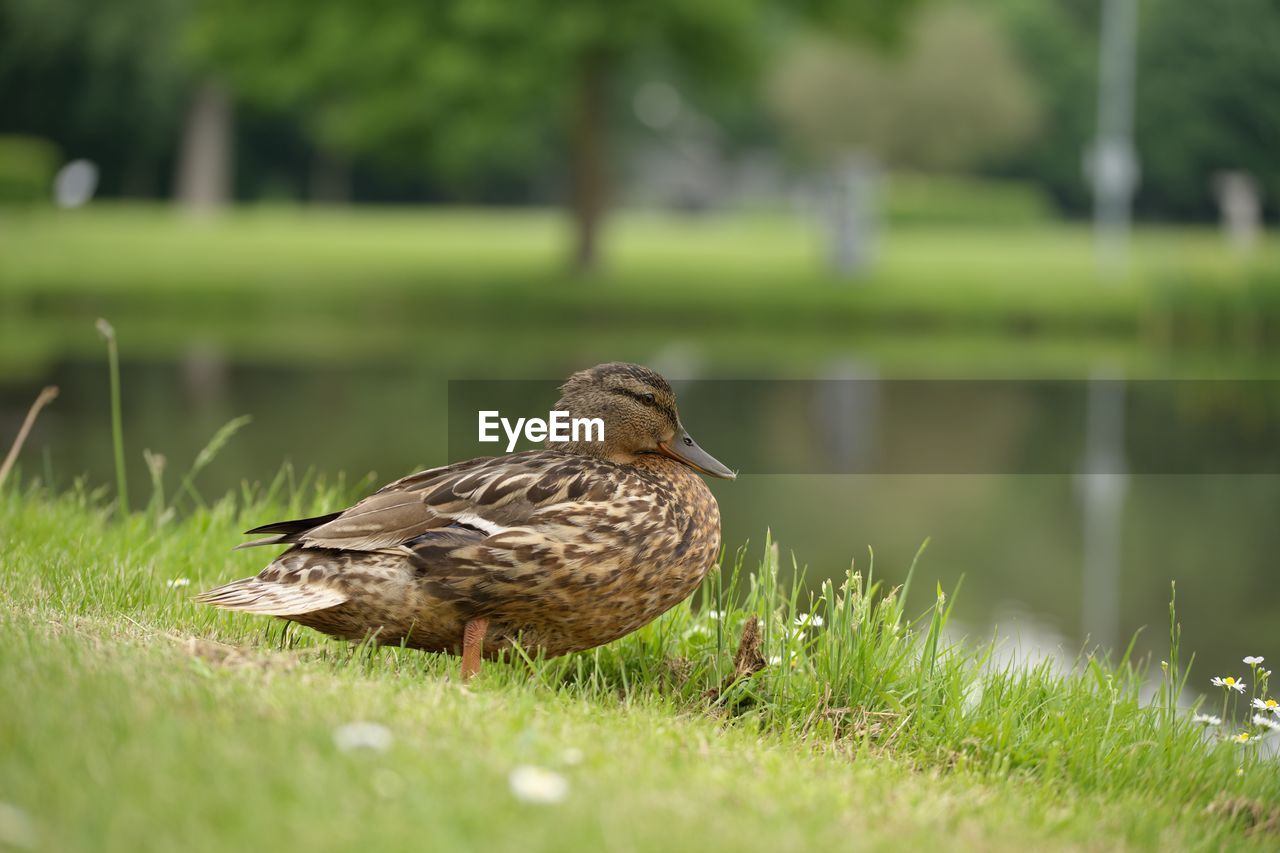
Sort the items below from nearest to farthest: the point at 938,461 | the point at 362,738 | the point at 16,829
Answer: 1. the point at 16,829
2. the point at 362,738
3. the point at 938,461

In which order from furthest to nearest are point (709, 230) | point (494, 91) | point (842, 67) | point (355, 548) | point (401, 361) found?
point (842, 67) → point (709, 230) → point (494, 91) → point (401, 361) → point (355, 548)

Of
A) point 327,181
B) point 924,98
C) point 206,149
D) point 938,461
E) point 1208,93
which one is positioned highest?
point 924,98

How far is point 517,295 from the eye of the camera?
85.8 ft

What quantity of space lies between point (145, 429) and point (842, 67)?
52075mm

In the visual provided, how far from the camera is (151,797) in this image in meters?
2.43

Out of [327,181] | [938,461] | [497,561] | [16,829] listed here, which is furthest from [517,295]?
[327,181]

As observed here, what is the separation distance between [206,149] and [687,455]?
47.6m

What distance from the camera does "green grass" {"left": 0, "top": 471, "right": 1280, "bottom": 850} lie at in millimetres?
2488

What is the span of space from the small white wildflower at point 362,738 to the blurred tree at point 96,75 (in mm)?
39219

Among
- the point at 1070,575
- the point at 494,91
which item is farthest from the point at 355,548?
the point at 494,91

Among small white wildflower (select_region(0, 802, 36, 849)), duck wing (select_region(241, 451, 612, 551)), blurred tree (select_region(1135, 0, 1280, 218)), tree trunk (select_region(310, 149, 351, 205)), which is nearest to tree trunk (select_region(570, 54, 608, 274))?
duck wing (select_region(241, 451, 612, 551))

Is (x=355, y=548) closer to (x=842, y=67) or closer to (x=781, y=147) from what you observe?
(x=842, y=67)

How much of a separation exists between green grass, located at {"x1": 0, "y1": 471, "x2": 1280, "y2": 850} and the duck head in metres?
0.53

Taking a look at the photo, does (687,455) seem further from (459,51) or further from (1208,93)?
(1208,93)
